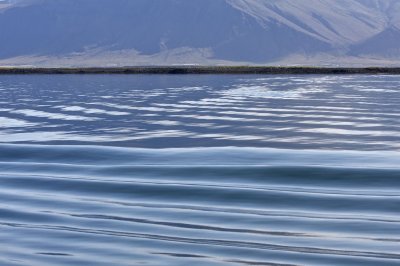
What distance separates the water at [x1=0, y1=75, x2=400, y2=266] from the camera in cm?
1167

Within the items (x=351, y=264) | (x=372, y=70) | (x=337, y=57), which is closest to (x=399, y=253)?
(x=351, y=264)

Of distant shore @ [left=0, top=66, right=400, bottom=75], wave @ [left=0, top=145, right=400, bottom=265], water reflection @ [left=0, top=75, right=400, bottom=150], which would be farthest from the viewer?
distant shore @ [left=0, top=66, right=400, bottom=75]

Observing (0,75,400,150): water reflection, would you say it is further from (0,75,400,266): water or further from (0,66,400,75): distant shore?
(0,66,400,75): distant shore

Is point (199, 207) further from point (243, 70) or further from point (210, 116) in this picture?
point (243, 70)

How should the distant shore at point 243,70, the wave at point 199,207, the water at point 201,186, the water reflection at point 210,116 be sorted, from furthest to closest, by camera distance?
the distant shore at point 243,70 < the water reflection at point 210,116 < the water at point 201,186 < the wave at point 199,207

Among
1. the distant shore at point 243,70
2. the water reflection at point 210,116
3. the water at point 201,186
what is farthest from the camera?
the distant shore at point 243,70

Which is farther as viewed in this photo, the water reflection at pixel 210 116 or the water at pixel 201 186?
the water reflection at pixel 210 116

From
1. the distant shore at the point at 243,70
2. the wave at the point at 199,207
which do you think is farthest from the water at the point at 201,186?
the distant shore at the point at 243,70

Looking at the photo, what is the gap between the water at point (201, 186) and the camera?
11.7 meters

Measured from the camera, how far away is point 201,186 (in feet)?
54.2

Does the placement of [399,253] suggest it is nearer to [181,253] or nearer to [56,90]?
[181,253]

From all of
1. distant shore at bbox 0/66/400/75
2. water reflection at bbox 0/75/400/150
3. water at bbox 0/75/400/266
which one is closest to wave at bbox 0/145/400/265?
water at bbox 0/75/400/266

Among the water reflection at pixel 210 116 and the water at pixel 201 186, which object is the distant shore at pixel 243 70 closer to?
the water reflection at pixel 210 116

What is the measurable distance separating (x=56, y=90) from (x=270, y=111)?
18383mm
